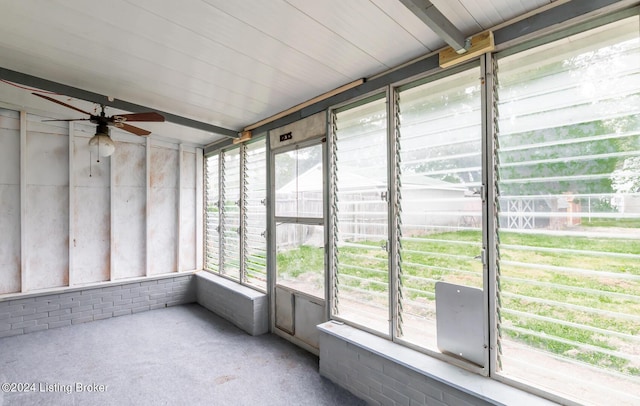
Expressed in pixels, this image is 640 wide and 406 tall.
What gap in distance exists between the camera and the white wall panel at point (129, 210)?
4.46m

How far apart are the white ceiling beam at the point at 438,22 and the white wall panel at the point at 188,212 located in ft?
14.5

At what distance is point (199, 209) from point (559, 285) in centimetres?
488

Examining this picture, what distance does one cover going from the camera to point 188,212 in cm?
512

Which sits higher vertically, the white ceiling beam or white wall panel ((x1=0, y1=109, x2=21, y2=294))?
the white ceiling beam

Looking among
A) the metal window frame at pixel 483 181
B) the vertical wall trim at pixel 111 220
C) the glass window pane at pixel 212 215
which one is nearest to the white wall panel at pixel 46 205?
the vertical wall trim at pixel 111 220

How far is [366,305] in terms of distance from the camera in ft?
8.64

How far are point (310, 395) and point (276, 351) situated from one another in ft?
2.84

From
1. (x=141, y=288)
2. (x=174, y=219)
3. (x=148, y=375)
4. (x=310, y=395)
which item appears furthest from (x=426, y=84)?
(x=141, y=288)

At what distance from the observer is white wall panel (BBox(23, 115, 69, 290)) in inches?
151

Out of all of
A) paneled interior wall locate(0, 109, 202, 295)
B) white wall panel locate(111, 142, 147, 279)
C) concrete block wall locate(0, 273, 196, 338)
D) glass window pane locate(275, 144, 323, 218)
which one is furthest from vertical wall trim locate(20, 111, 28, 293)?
glass window pane locate(275, 144, 323, 218)

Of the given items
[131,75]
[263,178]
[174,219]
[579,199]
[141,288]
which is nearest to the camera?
[579,199]

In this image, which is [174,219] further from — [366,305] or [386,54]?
[386,54]

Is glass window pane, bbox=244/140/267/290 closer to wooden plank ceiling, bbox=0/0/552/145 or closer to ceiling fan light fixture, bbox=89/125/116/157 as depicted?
wooden plank ceiling, bbox=0/0/552/145

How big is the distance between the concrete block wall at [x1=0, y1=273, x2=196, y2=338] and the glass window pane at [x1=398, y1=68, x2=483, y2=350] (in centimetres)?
386
